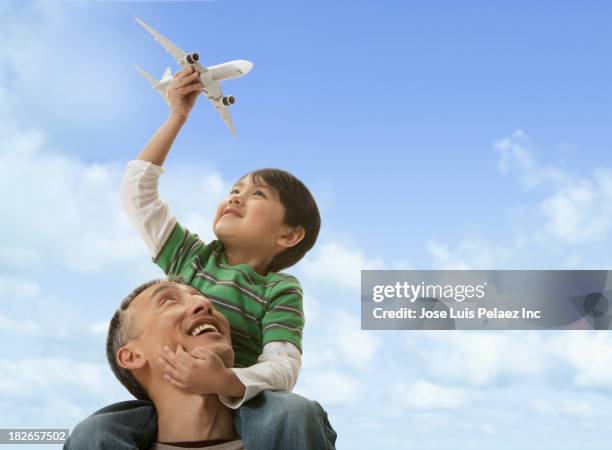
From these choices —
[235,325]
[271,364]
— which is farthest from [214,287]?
[271,364]

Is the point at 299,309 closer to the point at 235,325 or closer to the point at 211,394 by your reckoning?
the point at 235,325

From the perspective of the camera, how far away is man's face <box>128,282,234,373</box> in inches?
94.4

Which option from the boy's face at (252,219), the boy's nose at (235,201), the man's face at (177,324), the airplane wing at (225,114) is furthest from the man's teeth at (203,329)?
the airplane wing at (225,114)

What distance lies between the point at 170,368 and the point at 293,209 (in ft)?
2.69

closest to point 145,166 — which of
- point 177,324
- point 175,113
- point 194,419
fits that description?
point 175,113

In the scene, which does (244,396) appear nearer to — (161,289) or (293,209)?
(161,289)

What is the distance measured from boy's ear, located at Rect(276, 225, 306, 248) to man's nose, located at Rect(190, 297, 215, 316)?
463 millimetres

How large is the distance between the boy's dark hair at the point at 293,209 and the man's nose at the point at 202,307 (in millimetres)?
448

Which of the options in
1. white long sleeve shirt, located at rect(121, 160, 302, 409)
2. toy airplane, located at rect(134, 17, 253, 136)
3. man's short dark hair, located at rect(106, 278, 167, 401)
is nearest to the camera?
man's short dark hair, located at rect(106, 278, 167, 401)

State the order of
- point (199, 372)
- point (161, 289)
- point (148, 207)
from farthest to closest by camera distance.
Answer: point (148, 207)
point (161, 289)
point (199, 372)

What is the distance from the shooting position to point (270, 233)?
9.32 feet

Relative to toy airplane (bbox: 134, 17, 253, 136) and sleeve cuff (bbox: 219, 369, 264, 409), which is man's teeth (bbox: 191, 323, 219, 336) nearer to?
sleeve cuff (bbox: 219, 369, 264, 409)

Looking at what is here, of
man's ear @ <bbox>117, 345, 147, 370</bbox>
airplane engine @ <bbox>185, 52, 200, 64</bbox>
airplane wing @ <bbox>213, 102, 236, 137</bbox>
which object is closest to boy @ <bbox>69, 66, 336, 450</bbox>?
man's ear @ <bbox>117, 345, 147, 370</bbox>

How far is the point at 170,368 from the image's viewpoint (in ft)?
7.67
